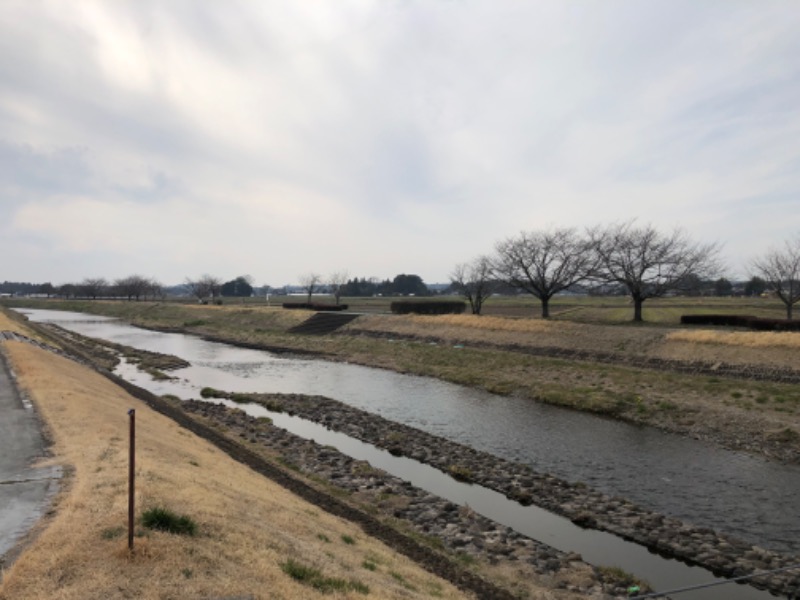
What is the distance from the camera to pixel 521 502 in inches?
501

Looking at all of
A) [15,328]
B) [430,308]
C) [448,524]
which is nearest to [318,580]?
[448,524]

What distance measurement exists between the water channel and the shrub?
7.60 m

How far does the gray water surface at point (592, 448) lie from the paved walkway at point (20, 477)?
40.0 feet

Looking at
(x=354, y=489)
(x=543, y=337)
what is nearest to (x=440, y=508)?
(x=354, y=489)

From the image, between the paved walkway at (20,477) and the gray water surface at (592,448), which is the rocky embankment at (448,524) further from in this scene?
the paved walkway at (20,477)

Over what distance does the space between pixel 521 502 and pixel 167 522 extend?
29.5ft

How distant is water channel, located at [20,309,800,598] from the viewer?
456 inches

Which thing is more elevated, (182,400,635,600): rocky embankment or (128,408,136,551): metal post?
(128,408,136,551): metal post

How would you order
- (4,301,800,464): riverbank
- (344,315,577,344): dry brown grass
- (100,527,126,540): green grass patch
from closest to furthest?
(100,527,126,540): green grass patch → (4,301,800,464): riverbank → (344,315,577,344): dry brown grass

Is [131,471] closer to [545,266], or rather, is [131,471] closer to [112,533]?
[112,533]

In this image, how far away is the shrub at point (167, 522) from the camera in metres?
6.43

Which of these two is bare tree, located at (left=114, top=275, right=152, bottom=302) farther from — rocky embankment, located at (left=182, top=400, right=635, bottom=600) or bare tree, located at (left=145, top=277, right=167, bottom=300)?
rocky embankment, located at (left=182, top=400, right=635, bottom=600)

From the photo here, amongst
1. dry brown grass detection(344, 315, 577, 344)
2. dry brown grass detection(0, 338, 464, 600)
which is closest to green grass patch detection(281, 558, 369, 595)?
dry brown grass detection(0, 338, 464, 600)

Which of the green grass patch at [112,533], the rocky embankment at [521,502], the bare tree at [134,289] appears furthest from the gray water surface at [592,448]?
the bare tree at [134,289]
